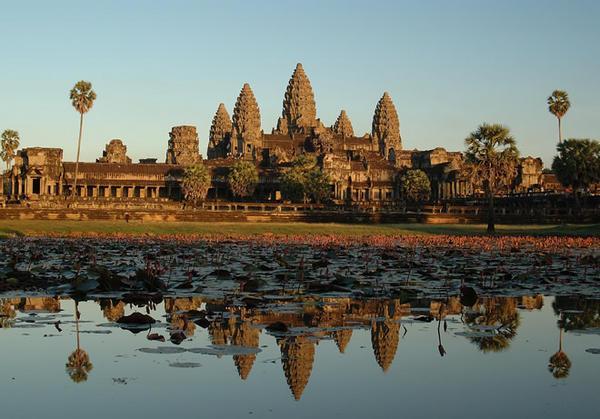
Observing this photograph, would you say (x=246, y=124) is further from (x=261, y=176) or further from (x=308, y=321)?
(x=308, y=321)

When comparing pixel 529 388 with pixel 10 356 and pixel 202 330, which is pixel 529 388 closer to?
pixel 202 330

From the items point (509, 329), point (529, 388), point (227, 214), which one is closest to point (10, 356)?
point (529, 388)

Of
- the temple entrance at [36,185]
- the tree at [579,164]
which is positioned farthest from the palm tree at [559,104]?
the temple entrance at [36,185]

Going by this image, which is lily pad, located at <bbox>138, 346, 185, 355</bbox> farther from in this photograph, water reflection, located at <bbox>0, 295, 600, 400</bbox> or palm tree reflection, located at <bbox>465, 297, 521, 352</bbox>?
palm tree reflection, located at <bbox>465, 297, 521, 352</bbox>

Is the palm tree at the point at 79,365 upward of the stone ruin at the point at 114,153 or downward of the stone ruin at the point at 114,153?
downward

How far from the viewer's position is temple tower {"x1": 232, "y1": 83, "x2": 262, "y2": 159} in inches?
7367

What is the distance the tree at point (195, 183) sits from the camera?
447 ft

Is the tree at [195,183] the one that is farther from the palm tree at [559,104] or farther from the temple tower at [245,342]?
the temple tower at [245,342]

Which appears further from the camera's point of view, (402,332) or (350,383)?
(402,332)

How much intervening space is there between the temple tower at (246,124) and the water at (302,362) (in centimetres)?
17369

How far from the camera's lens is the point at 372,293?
50.5ft

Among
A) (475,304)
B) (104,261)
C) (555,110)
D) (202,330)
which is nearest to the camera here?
(202,330)

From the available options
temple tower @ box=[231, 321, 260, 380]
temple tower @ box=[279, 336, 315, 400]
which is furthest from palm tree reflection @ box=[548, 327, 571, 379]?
temple tower @ box=[231, 321, 260, 380]

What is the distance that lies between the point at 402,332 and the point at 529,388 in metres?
3.44
